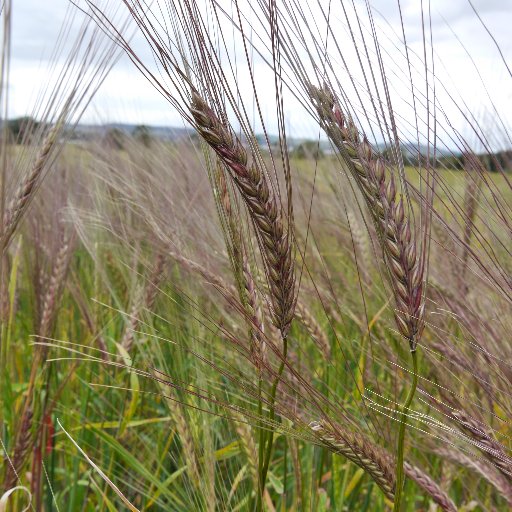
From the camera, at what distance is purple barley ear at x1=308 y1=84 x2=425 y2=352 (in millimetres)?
745

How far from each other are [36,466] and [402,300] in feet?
3.34

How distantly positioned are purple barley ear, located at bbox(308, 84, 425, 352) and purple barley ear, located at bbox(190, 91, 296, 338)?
89 millimetres

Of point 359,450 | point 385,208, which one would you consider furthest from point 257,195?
point 359,450

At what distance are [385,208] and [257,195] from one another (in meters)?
0.13

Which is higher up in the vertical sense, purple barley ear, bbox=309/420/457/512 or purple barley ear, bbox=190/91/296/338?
purple barley ear, bbox=190/91/296/338

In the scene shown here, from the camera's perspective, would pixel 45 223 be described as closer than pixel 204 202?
No

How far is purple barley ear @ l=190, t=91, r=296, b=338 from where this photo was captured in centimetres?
72

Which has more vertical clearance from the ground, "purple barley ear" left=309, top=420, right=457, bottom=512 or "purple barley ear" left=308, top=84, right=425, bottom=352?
"purple barley ear" left=308, top=84, right=425, bottom=352

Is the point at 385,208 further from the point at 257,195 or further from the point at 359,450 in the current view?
the point at 359,450

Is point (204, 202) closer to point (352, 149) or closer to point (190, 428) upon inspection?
point (190, 428)

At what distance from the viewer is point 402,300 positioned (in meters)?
0.76

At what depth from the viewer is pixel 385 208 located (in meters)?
0.74

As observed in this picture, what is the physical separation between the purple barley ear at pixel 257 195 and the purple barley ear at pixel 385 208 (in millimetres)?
89

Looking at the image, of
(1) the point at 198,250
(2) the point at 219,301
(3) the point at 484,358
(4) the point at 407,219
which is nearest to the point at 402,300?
(4) the point at 407,219
